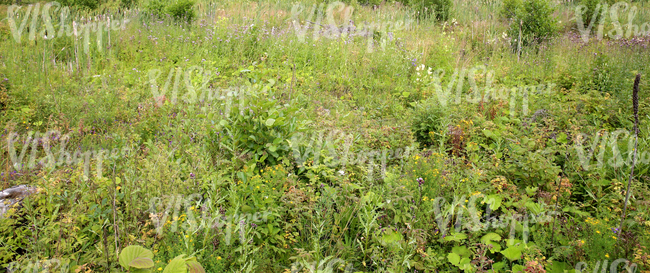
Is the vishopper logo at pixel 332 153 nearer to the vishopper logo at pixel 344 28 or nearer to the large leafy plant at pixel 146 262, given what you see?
the large leafy plant at pixel 146 262

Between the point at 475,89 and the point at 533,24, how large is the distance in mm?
3806

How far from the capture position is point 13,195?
256 cm

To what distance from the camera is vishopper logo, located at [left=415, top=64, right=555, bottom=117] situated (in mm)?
4437

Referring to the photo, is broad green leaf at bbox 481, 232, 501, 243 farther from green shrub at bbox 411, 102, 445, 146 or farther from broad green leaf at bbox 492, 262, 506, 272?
green shrub at bbox 411, 102, 445, 146

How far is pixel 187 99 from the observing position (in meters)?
4.41

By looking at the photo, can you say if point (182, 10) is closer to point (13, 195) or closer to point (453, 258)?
point (13, 195)

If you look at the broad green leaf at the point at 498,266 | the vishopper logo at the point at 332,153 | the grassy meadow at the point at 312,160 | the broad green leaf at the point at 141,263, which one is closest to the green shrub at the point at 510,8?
the grassy meadow at the point at 312,160

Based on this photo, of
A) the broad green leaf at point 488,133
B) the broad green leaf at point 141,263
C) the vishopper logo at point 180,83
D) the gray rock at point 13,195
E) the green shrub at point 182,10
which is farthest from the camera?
the green shrub at point 182,10

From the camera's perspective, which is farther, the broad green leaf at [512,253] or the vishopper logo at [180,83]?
the vishopper logo at [180,83]

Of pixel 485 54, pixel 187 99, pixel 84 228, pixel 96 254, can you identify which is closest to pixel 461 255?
pixel 96 254

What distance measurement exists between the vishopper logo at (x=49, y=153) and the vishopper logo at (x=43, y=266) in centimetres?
93

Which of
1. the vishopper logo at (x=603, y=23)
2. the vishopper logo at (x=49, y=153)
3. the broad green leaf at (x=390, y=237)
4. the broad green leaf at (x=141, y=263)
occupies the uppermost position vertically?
the vishopper logo at (x=603, y=23)

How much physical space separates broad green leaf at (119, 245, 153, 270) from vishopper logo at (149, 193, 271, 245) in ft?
1.07

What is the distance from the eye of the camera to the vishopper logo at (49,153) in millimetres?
2930
